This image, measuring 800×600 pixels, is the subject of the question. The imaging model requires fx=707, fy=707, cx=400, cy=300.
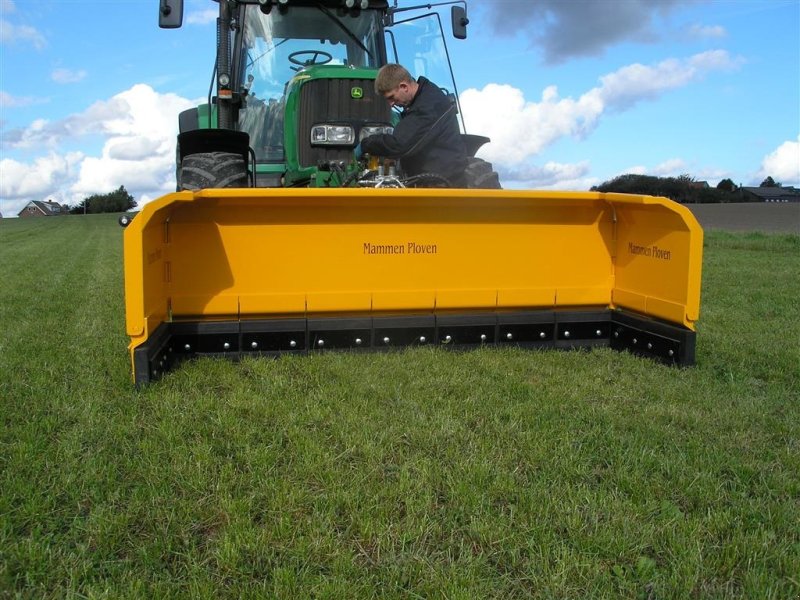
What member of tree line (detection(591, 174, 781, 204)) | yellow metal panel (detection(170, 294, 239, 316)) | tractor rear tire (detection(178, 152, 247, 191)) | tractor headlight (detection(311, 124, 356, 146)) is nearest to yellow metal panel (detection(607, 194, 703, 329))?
tractor headlight (detection(311, 124, 356, 146))

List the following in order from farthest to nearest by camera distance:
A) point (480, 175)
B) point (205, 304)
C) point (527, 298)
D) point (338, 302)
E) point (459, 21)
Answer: point (459, 21)
point (480, 175)
point (527, 298)
point (338, 302)
point (205, 304)

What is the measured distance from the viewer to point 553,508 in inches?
91.1

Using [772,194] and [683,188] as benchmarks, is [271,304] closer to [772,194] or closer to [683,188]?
[683,188]

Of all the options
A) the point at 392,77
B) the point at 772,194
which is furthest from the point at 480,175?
the point at 772,194

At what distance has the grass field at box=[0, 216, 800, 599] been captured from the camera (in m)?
1.97

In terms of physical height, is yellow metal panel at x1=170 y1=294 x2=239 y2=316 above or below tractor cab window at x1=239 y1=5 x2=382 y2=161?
below

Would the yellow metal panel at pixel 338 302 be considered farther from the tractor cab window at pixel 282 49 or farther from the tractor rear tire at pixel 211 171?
the tractor cab window at pixel 282 49

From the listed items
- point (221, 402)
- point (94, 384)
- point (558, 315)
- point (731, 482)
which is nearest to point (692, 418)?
point (731, 482)

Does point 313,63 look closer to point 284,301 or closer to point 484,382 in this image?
point 284,301

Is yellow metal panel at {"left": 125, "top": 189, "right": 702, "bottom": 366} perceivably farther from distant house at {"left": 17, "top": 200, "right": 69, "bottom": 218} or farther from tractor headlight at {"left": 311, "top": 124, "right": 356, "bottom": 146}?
distant house at {"left": 17, "top": 200, "right": 69, "bottom": 218}

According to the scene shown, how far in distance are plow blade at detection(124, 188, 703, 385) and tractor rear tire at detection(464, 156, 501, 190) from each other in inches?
32.9

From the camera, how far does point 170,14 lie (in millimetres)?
5473

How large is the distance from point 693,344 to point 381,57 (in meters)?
4.01

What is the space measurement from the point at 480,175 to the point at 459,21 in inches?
71.6
